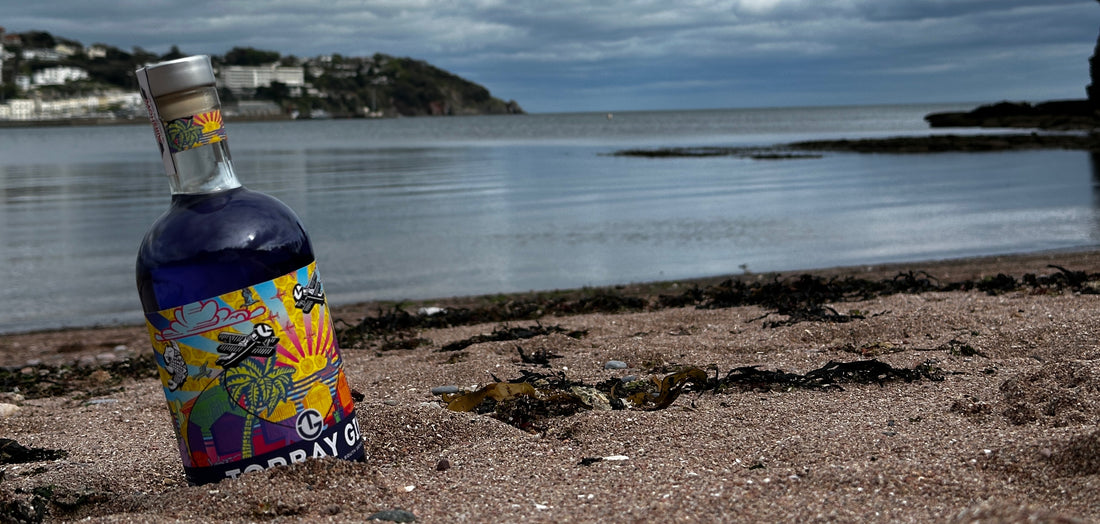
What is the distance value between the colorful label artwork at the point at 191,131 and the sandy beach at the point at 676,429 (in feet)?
3.38

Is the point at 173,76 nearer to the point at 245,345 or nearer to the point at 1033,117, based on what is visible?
the point at 245,345

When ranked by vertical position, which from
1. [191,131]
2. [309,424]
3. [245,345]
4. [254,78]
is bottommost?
[309,424]

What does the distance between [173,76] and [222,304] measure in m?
0.69

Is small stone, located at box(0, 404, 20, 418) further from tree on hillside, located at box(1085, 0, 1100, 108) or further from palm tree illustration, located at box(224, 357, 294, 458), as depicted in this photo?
tree on hillside, located at box(1085, 0, 1100, 108)

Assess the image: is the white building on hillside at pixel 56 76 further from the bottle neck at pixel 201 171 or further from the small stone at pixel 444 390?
the bottle neck at pixel 201 171

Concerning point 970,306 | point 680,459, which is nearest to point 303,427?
point 680,459

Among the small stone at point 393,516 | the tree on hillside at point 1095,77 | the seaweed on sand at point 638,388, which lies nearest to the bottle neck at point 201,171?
the small stone at point 393,516

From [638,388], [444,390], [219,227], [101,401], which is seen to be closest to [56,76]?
[101,401]

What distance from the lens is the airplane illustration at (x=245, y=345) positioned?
8.65 ft

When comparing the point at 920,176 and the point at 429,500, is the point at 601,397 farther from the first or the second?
the point at 920,176

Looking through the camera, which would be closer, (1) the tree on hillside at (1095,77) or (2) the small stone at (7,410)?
(2) the small stone at (7,410)

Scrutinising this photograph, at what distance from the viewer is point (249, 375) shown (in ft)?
8.73

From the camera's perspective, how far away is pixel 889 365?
4598mm

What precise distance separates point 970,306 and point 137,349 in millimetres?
7574
